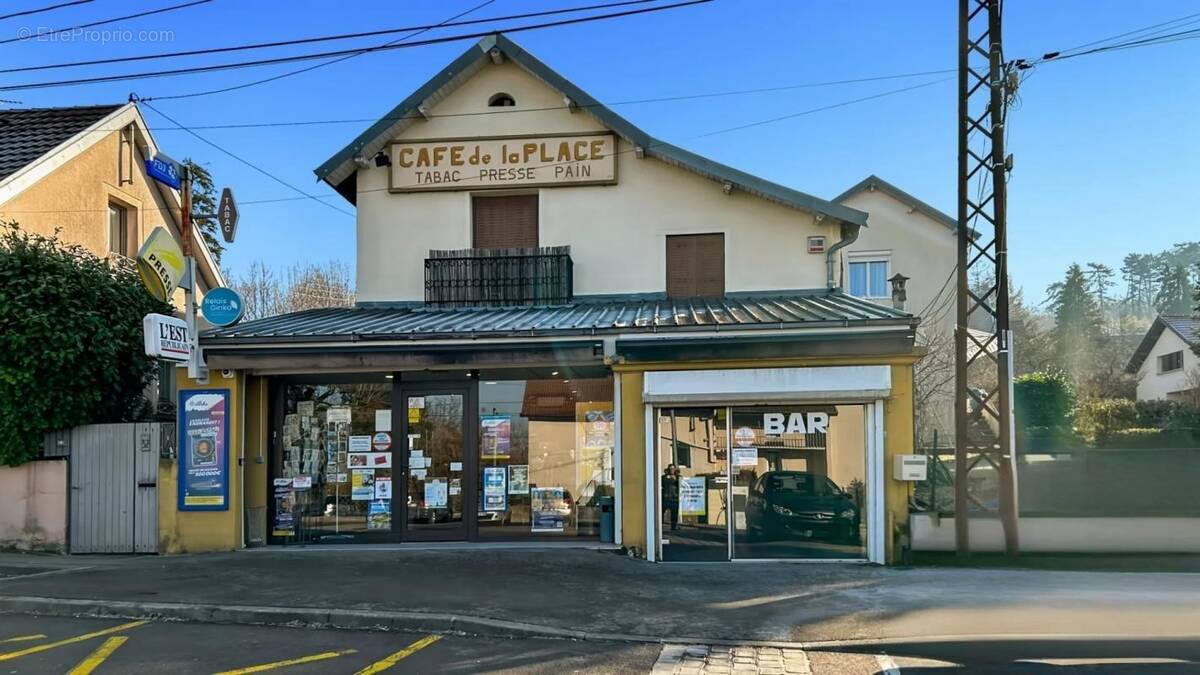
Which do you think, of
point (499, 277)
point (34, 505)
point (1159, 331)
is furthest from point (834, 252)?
point (1159, 331)

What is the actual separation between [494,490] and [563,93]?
709 centimetres

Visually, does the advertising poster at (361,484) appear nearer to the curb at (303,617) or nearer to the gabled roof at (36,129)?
the curb at (303,617)

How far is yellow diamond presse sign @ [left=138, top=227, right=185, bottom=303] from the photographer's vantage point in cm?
1173

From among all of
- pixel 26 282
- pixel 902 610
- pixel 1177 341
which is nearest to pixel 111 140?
pixel 26 282

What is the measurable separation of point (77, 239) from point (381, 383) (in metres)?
9.37

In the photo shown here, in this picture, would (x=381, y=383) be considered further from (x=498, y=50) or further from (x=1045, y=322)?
(x=1045, y=322)

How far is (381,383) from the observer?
12.8 meters

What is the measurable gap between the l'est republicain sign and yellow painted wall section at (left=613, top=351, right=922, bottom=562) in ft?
15.2

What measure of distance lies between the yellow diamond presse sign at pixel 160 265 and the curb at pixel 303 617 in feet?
15.5

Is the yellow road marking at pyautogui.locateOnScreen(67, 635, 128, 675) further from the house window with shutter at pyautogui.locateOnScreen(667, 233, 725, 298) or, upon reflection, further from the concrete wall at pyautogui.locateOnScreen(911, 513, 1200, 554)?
the house window with shutter at pyautogui.locateOnScreen(667, 233, 725, 298)

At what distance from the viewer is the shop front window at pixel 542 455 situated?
12.5 metres

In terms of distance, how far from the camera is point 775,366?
11.1m

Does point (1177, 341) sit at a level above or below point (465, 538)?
above

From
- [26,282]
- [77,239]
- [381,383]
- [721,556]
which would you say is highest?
[77,239]
